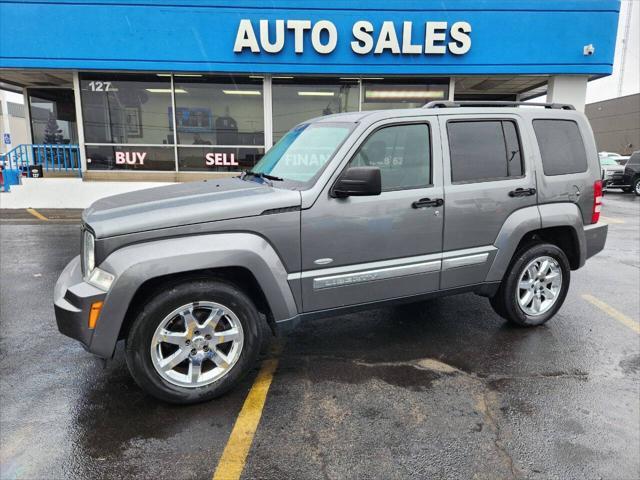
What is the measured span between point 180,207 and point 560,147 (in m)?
3.57

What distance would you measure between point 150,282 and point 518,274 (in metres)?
3.22

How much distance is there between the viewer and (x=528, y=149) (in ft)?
14.0

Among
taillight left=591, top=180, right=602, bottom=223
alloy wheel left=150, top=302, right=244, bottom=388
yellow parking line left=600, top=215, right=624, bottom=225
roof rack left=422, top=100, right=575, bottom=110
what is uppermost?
roof rack left=422, top=100, right=575, bottom=110

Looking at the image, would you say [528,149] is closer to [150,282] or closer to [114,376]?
[150,282]

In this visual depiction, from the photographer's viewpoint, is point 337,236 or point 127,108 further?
point 127,108

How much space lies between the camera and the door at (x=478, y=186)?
12.8 ft

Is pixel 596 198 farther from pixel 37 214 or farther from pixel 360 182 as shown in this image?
pixel 37 214

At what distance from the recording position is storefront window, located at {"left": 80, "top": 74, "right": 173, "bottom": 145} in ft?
43.4

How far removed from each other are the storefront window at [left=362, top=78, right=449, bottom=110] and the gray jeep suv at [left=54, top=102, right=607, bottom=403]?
933 centimetres

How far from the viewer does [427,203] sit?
3.75 meters

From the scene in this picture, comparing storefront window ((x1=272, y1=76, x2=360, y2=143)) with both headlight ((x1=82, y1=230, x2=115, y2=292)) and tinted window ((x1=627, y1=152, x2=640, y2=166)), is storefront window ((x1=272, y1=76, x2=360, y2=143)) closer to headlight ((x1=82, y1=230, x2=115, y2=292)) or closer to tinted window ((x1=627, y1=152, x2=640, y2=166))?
headlight ((x1=82, y1=230, x2=115, y2=292))

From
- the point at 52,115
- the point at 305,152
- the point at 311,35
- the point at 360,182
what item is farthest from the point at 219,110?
the point at 360,182

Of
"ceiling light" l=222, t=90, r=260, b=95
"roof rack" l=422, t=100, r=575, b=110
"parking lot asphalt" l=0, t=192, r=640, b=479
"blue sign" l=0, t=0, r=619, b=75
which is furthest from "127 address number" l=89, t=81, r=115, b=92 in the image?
"roof rack" l=422, t=100, r=575, b=110

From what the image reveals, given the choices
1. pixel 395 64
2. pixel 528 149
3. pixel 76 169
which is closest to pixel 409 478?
pixel 528 149
